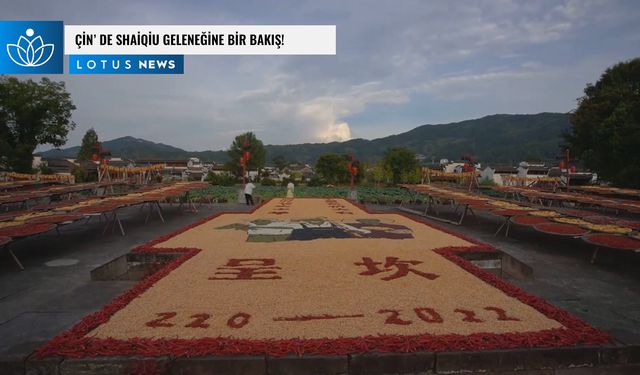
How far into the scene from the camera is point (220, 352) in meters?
3.31

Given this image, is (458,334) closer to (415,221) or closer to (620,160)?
(415,221)

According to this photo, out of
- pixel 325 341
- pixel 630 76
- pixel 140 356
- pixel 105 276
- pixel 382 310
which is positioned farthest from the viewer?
pixel 630 76

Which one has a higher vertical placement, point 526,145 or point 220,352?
point 526,145

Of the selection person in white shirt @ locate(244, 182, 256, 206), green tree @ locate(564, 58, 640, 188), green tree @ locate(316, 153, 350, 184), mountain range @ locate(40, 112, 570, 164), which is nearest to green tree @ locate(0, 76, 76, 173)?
person in white shirt @ locate(244, 182, 256, 206)

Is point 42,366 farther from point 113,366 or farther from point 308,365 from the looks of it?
point 308,365

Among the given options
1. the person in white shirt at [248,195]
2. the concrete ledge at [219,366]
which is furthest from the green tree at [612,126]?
the concrete ledge at [219,366]

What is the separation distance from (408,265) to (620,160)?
23.8 metres

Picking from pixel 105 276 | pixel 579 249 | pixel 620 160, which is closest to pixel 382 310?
pixel 105 276

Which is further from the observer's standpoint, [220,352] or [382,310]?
[382,310]

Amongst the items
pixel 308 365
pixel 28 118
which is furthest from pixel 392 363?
pixel 28 118

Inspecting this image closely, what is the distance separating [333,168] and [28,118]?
40.6m

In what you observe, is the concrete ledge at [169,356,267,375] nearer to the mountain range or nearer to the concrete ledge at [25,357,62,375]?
the concrete ledge at [25,357,62,375]

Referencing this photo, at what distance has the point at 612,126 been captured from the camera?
22281 mm

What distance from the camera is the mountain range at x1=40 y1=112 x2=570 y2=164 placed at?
5418 inches
